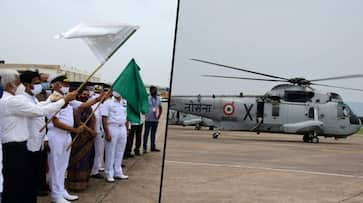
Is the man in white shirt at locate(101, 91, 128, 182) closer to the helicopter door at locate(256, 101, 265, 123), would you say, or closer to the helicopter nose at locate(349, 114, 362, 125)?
the helicopter door at locate(256, 101, 265, 123)

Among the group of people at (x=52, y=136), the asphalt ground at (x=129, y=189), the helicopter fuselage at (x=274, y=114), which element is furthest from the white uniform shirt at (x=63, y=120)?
the helicopter fuselage at (x=274, y=114)

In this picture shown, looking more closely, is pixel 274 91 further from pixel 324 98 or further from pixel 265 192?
pixel 265 192

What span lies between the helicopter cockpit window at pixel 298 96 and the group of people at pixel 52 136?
12379 mm

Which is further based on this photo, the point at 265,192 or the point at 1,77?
the point at 265,192

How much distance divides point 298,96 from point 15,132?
16227 mm

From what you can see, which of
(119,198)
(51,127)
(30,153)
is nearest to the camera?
(30,153)

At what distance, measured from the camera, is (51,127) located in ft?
17.2

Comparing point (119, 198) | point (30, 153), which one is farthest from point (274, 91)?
point (30, 153)

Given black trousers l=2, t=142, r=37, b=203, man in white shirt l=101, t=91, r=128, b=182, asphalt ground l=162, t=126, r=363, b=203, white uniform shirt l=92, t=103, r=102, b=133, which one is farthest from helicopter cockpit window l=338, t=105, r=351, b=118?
black trousers l=2, t=142, r=37, b=203

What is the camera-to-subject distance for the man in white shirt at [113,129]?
686 cm

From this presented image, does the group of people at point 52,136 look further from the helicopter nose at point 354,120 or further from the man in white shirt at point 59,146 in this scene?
the helicopter nose at point 354,120

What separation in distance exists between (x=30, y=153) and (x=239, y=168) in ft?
19.4

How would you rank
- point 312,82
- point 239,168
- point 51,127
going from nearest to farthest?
point 51,127, point 239,168, point 312,82

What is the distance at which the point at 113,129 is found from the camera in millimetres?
6977
